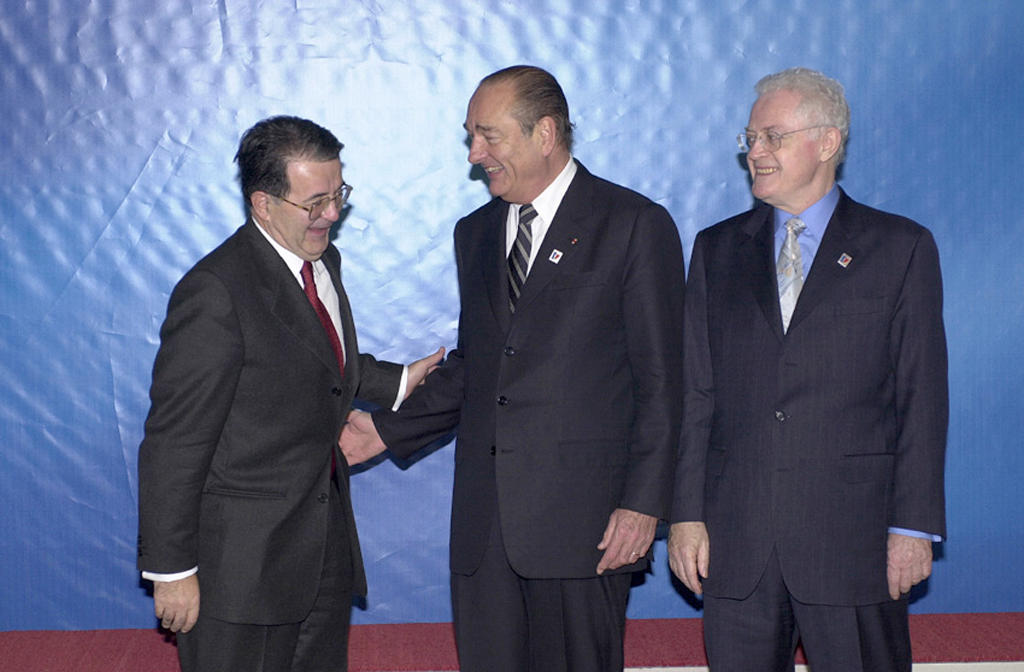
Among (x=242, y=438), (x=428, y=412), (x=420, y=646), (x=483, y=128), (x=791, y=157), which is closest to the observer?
(x=242, y=438)

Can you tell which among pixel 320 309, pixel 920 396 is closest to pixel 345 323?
pixel 320 309

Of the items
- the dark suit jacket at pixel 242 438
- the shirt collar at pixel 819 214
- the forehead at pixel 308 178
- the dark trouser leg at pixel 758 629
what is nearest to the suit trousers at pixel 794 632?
the dark trouser leg at pixel 758 629

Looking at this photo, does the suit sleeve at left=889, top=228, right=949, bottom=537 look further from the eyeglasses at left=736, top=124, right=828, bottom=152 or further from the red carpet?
the red carpet

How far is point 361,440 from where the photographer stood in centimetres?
311

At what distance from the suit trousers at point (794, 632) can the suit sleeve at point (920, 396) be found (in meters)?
0.18

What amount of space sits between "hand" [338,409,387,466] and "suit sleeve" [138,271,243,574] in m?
0.75

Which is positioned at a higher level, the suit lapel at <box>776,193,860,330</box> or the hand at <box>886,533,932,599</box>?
the suit lapel at <box>776,193,860,330</box>

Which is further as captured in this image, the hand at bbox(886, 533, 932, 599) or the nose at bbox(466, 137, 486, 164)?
the nose at bbox(466, 137, 486, 164)

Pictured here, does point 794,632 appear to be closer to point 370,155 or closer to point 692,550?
point 692,550

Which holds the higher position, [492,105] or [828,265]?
[492,105]

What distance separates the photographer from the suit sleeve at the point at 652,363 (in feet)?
8.54

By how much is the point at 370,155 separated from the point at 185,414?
1.57 metres

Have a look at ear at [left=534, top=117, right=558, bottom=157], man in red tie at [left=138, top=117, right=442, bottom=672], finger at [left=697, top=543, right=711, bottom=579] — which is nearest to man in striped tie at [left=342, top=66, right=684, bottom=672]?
ear at [left=534, top=117, right=558, bottom=157]

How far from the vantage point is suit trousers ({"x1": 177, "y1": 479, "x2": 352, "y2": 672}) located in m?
2.47
